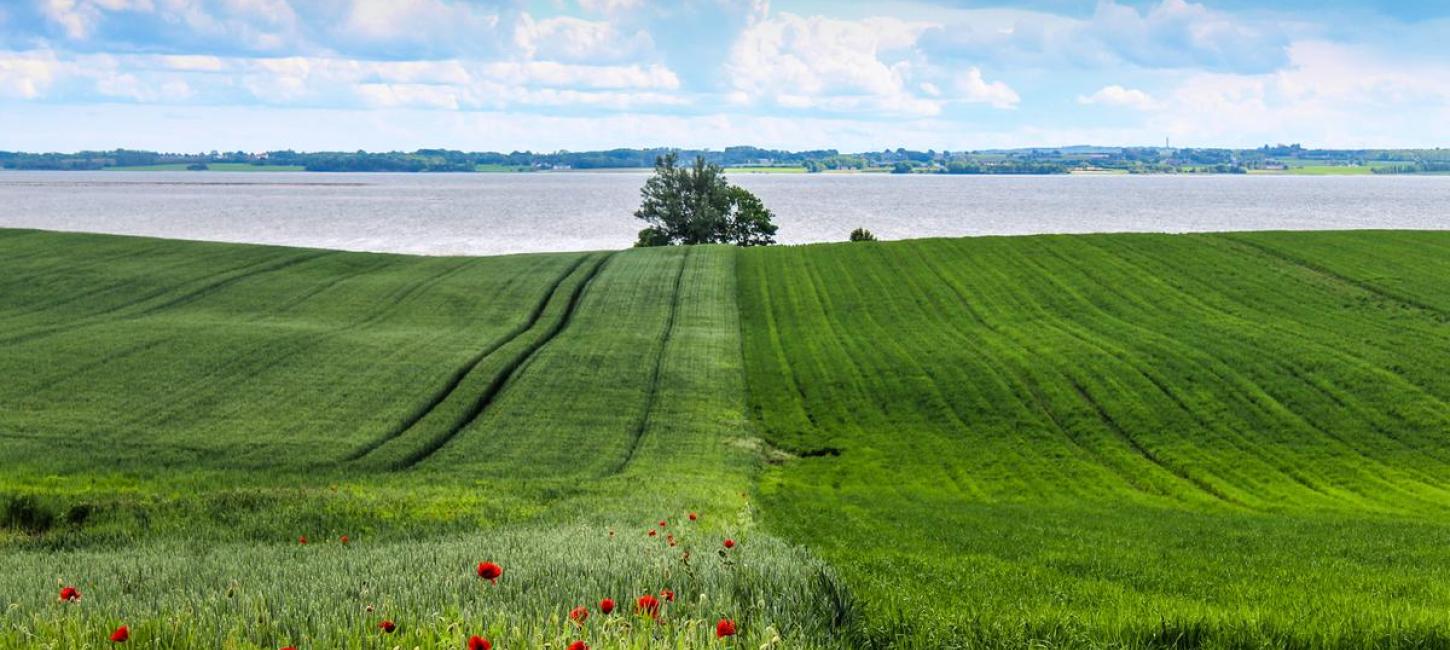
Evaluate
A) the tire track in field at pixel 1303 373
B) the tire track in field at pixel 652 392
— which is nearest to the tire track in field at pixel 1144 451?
the tire track in field at pixel 1303 373

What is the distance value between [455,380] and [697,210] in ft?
259

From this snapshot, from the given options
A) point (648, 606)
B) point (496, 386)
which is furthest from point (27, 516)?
point (496, 386)

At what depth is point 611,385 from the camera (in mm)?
47094

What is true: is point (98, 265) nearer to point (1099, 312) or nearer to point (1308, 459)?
point (1099, 312)

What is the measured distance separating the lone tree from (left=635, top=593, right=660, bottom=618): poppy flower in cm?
11375

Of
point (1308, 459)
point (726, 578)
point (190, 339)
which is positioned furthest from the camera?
point (190, 339)

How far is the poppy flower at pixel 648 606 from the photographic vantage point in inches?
315

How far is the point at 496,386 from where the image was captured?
46.5 metres

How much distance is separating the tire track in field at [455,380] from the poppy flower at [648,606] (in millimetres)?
27786

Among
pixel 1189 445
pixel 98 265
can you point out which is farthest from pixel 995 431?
pixel 98 265

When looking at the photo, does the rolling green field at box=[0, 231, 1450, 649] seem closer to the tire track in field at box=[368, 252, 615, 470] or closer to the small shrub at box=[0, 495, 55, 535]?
the small shrub at box=[0, 495, 55, 535]

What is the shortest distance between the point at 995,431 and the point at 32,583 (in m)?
33.9

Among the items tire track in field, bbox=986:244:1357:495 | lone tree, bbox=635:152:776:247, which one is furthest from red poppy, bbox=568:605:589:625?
lone tree, bbox=635:152:776:247

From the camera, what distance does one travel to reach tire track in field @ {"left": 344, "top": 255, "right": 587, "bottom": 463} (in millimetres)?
36969
